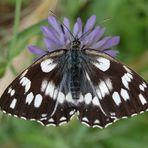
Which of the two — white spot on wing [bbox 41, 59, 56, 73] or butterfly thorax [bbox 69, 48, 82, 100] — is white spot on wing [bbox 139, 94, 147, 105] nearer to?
butterfly thorax [bbox 69, 48, 82, 100]

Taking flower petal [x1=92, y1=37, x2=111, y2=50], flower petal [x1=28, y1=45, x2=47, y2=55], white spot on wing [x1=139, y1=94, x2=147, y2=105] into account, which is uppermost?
flower petal [x1=92, y1=37, x2=111, y2=50]

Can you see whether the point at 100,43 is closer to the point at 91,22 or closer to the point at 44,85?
the point at 91,22

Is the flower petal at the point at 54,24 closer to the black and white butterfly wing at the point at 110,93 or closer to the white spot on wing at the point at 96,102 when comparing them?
the black and white butterfly wing at the point at 110,93

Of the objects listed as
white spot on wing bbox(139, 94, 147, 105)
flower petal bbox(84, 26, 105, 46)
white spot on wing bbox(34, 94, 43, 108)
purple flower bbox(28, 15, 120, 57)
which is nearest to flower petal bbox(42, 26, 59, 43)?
purple flower bbox(28, 15, 120, 57)

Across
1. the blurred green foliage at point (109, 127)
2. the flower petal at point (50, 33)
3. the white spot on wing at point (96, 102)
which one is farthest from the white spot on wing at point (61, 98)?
the blurred green foliage at point (109, 127)

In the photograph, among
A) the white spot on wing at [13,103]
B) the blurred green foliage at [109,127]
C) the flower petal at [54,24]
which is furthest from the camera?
the blurred green foliage at [109,127]
